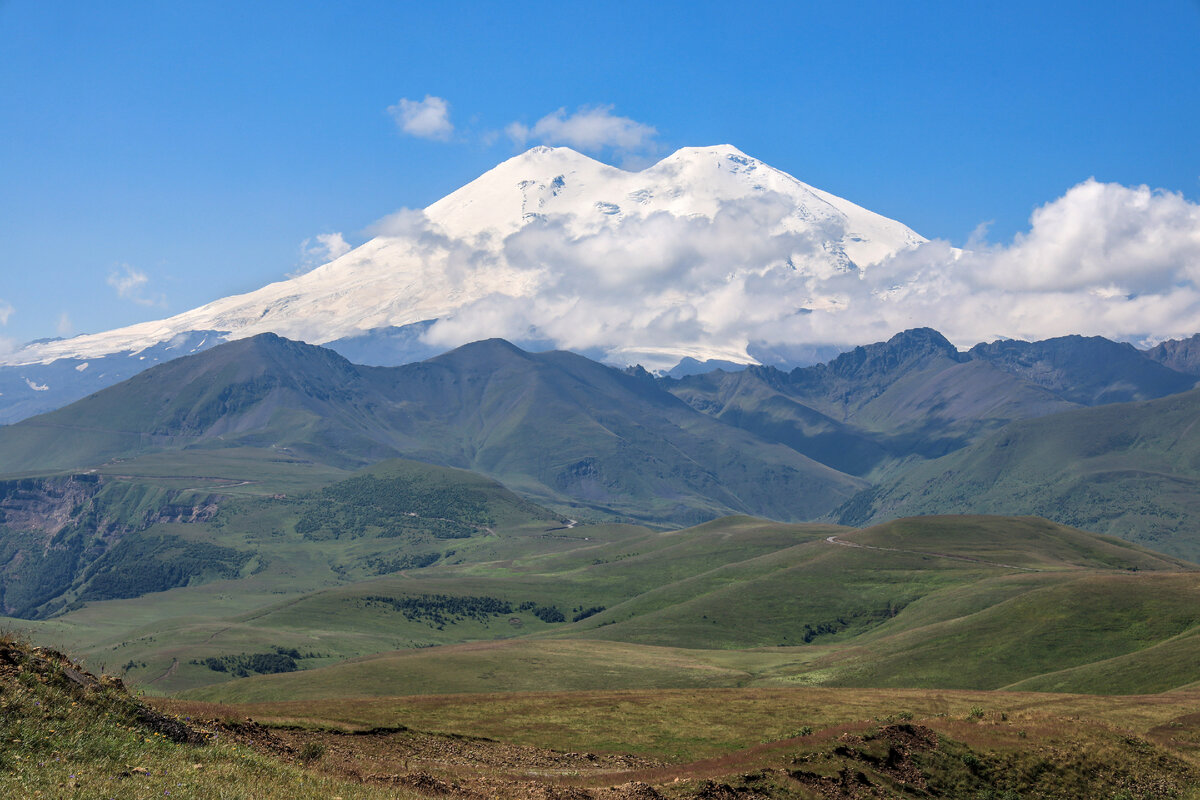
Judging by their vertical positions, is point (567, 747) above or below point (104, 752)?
below

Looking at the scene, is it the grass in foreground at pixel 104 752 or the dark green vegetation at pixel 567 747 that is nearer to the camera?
the grass in foreground at pixel 104 752

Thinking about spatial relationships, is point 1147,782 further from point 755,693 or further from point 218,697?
point 218,697

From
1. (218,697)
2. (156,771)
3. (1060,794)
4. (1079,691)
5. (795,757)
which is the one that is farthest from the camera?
(218,697)

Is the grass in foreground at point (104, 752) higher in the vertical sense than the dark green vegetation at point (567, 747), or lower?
higher

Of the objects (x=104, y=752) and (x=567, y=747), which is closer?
(x=104, y=752)

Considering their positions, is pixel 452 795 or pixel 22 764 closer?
pixel 22 764

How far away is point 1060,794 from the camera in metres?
51.3

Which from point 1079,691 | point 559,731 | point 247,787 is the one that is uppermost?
point 247,787

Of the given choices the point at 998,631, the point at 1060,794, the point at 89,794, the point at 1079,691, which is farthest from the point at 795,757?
the point at 998,631

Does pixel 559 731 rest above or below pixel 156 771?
below

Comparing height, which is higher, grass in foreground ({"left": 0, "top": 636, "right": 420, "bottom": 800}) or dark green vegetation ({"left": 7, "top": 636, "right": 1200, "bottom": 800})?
grass in foreground ({"left": 0, "top": 636, "right": 420, "bottom": 800})

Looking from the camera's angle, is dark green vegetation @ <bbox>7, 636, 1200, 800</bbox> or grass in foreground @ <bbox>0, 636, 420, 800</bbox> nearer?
grass in foreground @ <bbox>0, 636, 420, 800</bbox>

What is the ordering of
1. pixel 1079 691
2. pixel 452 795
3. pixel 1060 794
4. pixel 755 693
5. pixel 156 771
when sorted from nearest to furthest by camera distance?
pixel 156 771 → pixel 452 795 → pixel 1060 794 → pixel 755 693 → pixel 1079 691

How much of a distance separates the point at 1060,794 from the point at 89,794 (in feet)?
155
